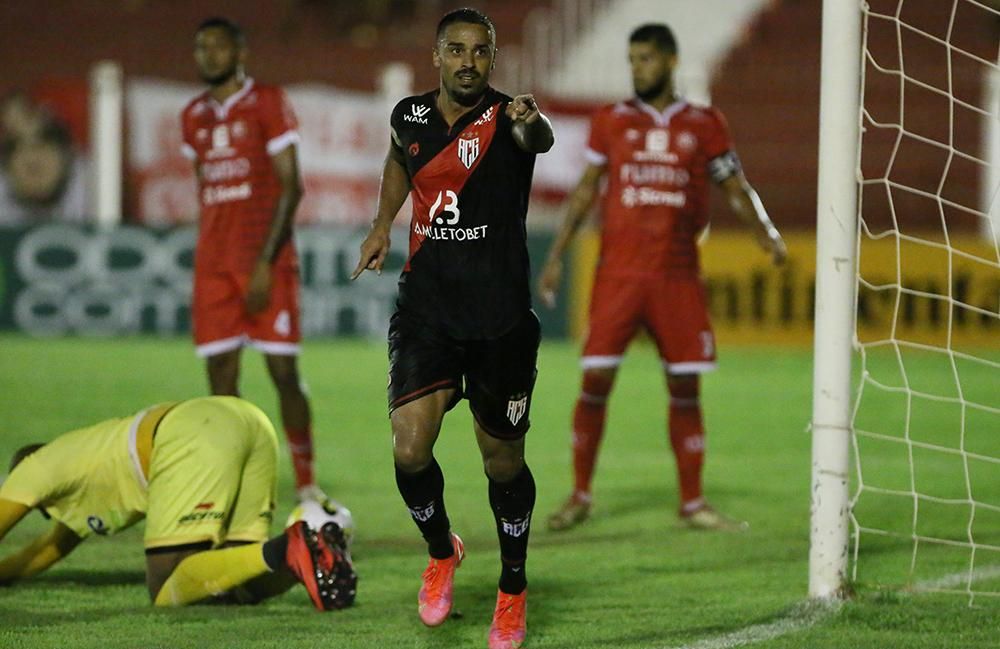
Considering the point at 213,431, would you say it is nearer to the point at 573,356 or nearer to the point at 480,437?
the point at 480,437

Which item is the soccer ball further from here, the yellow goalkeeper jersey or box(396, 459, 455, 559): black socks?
the yellow goalkeeper jersey

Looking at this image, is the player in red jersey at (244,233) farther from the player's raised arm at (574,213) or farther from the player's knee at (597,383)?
the player's knee at (597,383)

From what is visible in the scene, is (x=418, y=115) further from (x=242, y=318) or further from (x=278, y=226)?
(x=242, y=318)

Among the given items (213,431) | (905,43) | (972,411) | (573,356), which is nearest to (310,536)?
(213,431)

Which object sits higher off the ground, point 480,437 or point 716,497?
point 480,437

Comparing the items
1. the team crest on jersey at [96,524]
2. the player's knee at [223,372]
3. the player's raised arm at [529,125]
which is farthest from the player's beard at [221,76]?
the player's raised arm at [529,125]

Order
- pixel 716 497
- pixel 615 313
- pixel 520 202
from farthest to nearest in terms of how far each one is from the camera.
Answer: pixel 716 497, pixel 615 313, pixel 520 202

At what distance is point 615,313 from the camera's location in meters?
7.37

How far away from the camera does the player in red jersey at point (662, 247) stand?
734cm

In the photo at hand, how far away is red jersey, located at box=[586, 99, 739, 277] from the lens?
734cm

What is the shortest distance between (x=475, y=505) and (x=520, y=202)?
3.07m

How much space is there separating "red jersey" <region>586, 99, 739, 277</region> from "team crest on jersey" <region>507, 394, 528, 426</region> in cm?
254

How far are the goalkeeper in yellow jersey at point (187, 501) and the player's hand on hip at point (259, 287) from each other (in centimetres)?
192

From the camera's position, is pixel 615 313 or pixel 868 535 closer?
pixel 868 535
